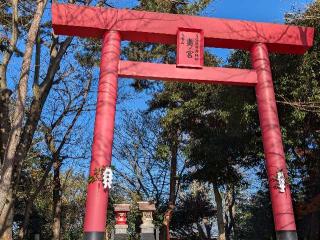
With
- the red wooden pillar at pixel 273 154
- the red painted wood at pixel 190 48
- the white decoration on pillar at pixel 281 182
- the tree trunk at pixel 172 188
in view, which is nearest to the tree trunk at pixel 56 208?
the tree trunk at pixel 172 188

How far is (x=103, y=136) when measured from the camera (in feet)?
22.3

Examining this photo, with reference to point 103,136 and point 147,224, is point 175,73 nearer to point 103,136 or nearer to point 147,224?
point 103,136

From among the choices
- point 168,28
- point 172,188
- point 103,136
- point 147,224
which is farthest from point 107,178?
point 172,188

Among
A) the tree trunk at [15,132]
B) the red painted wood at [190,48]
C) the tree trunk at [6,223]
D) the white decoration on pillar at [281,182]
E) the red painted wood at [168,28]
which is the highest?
the red painted wood at [168,28]

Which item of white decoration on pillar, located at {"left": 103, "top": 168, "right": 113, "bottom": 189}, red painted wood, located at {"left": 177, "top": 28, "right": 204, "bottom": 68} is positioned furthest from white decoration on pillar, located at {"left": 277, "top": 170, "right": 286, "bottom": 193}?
white decoration on pillar, located at {"left": 103, "top": 168, "right": 113, "bottom": 189}

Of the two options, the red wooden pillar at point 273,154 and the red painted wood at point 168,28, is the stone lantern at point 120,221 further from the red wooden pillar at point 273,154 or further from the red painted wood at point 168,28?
the red wooden pillar at point 273,154

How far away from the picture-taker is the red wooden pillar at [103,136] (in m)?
6.34

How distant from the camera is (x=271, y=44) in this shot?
812cm

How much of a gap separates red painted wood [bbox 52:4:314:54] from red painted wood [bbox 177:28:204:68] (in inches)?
4.3

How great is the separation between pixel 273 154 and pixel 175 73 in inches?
87.4

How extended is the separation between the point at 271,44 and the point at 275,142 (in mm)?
2057

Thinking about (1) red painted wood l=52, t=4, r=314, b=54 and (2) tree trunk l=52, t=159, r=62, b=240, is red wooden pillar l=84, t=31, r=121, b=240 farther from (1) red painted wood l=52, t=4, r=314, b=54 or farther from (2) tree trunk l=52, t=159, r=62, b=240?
(2) tree trunk l=52, t=159, r=62, b=240

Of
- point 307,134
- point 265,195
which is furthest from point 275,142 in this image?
point 265,195

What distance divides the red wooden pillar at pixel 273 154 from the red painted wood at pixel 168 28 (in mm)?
337
